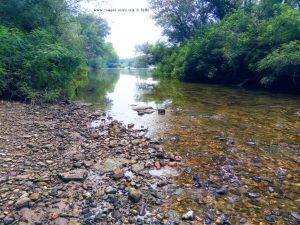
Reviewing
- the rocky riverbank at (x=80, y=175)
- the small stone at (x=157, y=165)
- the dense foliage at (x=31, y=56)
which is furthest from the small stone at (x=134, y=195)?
the dense foliage at (x=31, y=56)

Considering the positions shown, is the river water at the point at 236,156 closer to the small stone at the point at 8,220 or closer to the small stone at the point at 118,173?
the small stone at the point at 118,173

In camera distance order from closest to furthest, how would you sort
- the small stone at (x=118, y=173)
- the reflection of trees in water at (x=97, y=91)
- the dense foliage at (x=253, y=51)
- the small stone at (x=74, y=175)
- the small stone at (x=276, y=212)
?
1. the small stone at (x=276, y=212)
2. the small stone at (x=74, y=175)
3. the small stone at (x=118, y=173)
4. the reflection of trees in water at (x=97, y=91)
5. the dense foliage at (x=253, y=51)

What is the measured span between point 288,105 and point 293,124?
3.26 m

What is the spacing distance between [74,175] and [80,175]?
8 centimetres

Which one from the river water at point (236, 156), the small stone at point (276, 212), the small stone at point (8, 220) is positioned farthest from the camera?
the river water at point (236, 156)

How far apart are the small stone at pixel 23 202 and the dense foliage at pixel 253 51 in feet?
39.4

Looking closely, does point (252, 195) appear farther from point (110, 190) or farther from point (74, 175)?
point (74, 175)

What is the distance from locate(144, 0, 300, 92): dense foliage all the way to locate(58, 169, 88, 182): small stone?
36.8 ft

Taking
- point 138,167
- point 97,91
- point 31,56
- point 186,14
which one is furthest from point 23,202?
point 186,14

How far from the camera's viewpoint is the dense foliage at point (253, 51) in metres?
11.7

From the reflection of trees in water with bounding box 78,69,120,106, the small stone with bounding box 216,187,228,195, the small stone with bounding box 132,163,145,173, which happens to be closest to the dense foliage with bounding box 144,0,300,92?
the reflection of trees in water with bounding box 78,69,120,106

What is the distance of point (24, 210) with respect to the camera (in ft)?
8.03

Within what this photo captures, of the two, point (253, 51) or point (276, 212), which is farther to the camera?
point (253, 51)

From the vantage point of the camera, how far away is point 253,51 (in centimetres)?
1410
